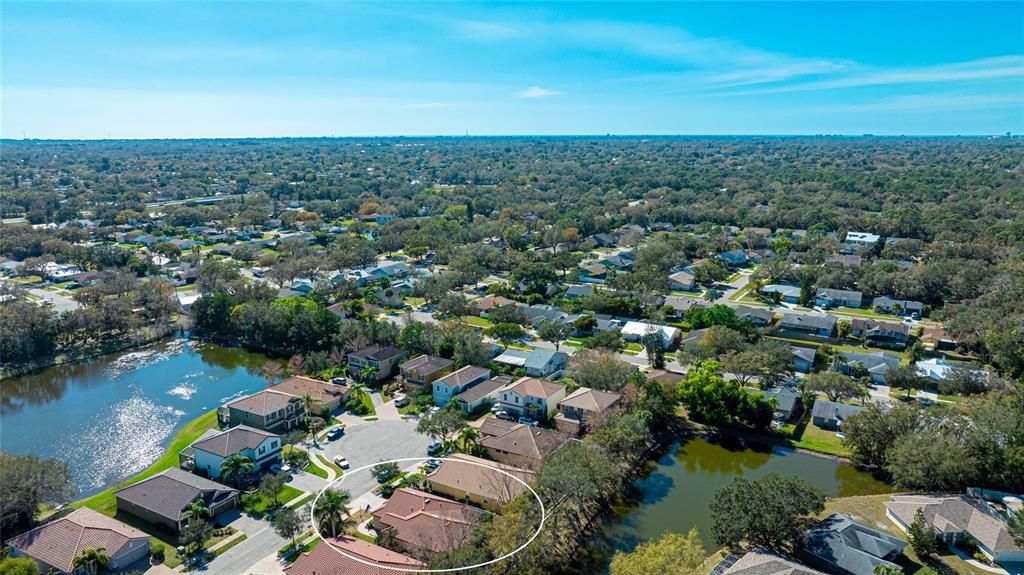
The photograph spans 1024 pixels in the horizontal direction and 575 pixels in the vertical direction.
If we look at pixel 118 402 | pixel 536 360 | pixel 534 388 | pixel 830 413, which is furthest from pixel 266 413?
pixel 830 413

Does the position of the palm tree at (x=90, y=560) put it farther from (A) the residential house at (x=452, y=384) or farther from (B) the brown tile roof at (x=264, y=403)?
(A) the residential house at (x=452, y=384)

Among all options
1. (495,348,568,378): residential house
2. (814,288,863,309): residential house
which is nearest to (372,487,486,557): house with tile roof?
(495,348,568,378): residential house

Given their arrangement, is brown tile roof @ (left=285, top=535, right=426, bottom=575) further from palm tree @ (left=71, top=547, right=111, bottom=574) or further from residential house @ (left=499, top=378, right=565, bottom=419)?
residential house @ (left=499, top=378, right=565, bottom=419)

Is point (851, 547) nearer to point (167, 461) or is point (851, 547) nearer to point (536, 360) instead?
point (536, 360)

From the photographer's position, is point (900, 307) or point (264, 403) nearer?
point (264, 403)

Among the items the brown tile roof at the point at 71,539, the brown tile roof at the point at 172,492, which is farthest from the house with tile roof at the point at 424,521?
the brown tile roof at the point at 71,539

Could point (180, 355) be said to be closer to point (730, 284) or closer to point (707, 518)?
point (707, 518)
